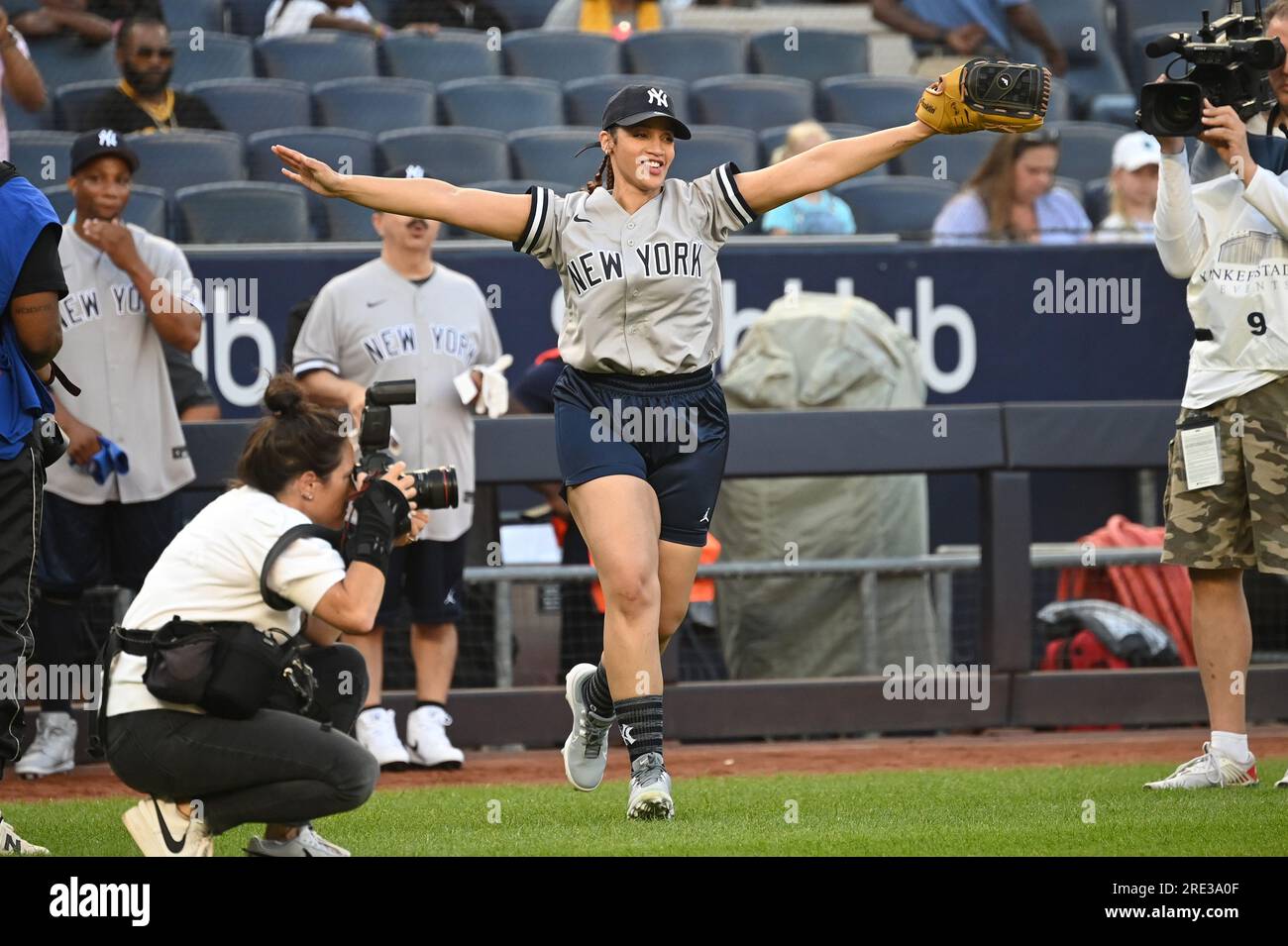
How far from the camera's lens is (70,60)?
10.2 meters

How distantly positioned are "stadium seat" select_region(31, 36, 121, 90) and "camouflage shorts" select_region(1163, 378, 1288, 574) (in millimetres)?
6904

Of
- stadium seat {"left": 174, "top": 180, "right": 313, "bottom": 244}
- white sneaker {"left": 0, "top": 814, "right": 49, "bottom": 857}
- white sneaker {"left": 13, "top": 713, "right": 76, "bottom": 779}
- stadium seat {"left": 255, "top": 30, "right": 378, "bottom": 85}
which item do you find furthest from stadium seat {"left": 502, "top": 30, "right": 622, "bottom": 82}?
white sneaker {"left": 0, "top": 814, "right": 49, "bottom": 857}

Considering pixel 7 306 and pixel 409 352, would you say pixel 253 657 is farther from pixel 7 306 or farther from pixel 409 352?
pixel 409 352

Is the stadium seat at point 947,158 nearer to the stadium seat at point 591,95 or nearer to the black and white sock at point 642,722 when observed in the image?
the stadium seat at point 591,95

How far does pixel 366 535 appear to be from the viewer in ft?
13.6

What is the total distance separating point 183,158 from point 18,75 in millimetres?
949

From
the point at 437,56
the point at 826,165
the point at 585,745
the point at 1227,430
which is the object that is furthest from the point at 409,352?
the point at 437,56

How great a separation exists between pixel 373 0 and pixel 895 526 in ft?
18.7

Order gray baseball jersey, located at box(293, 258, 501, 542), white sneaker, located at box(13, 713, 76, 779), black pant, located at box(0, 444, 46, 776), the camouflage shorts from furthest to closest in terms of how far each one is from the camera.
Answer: gray baseball jersey, located at box(293, 258, 501, 542), white sneaker, located at box(13, 713, 76, 779), the camouflage shorts, black pant, located at box(0, 444, 46, 776)

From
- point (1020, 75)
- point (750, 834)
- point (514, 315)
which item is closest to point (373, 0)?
point (514, 315)

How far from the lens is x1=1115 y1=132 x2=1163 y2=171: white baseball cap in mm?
9375

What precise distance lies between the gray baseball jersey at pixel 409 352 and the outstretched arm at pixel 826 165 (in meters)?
2.05

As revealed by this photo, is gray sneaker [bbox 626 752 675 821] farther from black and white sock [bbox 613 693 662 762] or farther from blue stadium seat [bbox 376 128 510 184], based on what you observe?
blue stadium seat [bbox 376 128 510 184]

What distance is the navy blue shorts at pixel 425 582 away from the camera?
6973mm
